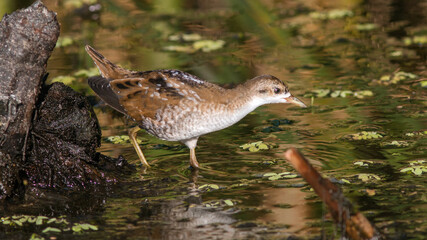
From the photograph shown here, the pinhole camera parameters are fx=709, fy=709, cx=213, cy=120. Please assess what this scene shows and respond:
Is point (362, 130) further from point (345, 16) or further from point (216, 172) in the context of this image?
point (345, 16)

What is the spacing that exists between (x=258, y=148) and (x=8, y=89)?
2.64 meters

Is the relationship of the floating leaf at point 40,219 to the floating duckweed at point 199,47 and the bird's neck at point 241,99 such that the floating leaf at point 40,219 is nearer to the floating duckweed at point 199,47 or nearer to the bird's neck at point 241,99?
the bird's neck at point 241,99

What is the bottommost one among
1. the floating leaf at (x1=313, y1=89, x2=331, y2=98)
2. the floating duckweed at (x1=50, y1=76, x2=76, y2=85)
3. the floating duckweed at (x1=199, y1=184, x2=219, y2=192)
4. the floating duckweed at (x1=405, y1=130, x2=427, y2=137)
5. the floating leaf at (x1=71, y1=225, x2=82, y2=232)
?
the floating duckweed at (x1=199, y1=184, x2=219, y2=192)

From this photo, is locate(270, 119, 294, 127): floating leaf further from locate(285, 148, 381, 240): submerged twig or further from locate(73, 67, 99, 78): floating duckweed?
locate(285, 148, 381, 240): submerged twig

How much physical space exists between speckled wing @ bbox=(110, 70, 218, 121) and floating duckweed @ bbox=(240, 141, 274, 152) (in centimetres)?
78

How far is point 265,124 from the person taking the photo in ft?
26.8

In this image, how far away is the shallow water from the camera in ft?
18.3

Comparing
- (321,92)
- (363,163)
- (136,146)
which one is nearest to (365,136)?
(363,163)

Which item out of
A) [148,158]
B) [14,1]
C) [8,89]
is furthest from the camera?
[14,1]

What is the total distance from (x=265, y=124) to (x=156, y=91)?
1704 millimetres

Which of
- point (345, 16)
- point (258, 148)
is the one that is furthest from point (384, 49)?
point (258, 148)

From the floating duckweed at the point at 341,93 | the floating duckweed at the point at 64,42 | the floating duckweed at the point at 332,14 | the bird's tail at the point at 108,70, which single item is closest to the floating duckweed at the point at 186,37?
the floating duckweed at the point at 64,42

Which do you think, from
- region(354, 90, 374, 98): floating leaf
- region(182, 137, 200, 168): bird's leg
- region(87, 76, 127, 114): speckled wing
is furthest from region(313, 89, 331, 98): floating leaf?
region(87, 76, 127, 114): speckled wing

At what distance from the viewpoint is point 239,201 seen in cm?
598
